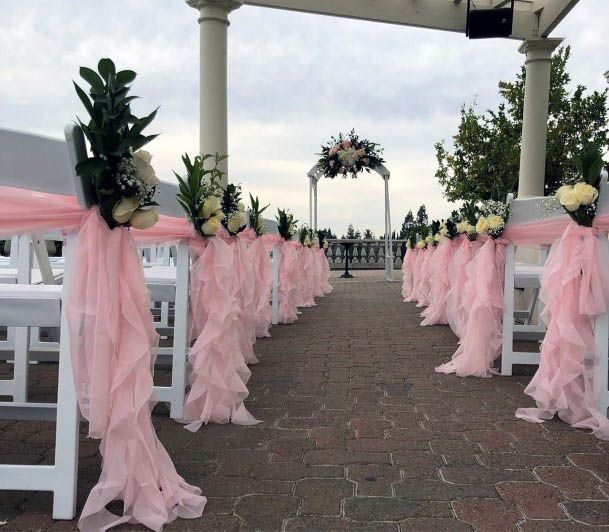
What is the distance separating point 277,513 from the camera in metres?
2.07

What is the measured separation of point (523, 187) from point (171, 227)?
776 cm

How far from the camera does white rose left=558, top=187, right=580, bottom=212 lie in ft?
10.6

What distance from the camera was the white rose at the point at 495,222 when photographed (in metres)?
4.60

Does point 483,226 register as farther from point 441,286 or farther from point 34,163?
point 34,163

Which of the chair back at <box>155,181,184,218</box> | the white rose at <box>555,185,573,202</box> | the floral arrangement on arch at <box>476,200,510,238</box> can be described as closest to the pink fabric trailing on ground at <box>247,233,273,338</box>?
→ the floral arrangement on arch at <box>476,200,510,238</box>

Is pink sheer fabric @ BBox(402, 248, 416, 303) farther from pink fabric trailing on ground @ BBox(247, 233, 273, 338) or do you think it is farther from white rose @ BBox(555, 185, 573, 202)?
white rose @ BBox(555, 185, 573, 202)

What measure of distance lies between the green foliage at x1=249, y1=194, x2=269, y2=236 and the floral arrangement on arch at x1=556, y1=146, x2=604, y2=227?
314cm

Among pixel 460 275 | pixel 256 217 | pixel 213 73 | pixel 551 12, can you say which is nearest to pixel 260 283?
pixel 256 217

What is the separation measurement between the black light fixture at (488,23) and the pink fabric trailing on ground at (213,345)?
23.0 ft

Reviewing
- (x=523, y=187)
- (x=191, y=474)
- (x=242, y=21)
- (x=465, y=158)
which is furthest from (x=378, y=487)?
(x=465, y=158)

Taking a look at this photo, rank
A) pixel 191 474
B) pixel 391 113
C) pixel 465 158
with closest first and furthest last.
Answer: pixel 191 474, pixel 391 113, pixel 465 158

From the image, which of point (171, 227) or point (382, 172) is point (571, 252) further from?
point (382, 172)

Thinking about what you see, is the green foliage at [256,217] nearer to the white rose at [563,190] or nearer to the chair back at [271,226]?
the chair back at [271,226]

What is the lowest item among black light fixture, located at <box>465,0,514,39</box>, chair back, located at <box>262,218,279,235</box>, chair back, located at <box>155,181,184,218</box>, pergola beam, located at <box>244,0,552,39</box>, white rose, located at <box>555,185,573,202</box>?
chair back, located at <box>262,218,279,235</box>
